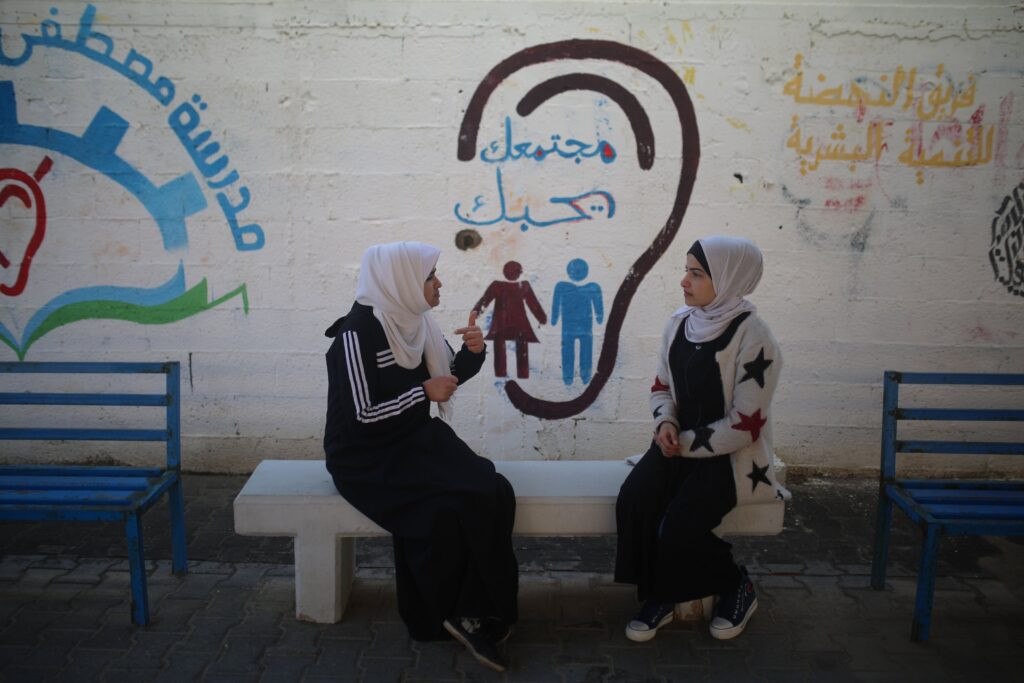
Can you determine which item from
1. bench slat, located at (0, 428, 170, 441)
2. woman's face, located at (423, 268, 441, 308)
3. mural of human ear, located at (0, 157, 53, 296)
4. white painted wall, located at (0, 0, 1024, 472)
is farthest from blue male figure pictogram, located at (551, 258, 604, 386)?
mural of human ear, located at (0, 157, 53, 296)

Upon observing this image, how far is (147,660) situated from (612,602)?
1697 millimetres

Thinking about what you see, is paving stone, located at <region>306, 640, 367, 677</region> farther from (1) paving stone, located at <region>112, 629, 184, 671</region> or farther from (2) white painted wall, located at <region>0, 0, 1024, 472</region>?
(2) white painted wall, located at <region>0, 0, 1024, 472</region>

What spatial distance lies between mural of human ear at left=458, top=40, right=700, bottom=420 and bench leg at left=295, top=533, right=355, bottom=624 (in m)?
2.09

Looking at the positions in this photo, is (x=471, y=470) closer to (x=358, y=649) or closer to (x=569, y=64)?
(x=358, y=649)

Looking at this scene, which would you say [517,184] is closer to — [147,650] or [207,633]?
[207,633]

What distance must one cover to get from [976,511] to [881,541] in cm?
43

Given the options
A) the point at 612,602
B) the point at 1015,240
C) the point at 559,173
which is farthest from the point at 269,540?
the point at 1015,240

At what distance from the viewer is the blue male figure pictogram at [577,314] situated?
4285 millimetres

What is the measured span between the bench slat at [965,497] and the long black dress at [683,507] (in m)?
0.81

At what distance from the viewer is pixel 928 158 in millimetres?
4172

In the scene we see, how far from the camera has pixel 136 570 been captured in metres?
2.87

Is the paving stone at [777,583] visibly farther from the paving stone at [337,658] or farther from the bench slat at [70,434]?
the bench slat at [70,434]

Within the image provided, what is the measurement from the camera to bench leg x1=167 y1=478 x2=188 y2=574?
3.23 meters

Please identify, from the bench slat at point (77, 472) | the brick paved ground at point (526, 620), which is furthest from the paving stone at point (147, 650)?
the bench slat at point (77, 472)
